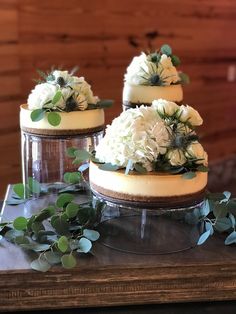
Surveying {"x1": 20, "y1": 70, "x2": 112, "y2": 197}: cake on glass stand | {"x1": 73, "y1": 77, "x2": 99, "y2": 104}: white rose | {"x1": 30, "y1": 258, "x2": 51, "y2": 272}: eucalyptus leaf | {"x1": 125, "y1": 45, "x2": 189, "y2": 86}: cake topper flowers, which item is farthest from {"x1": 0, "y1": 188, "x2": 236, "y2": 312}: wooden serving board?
{"x1": 125, "y1": 45, "x2": 189, "y2": 86}: cake topper flowers

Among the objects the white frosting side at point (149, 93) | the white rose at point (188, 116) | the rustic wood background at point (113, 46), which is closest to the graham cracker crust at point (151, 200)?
the white rose at point (188, 116)

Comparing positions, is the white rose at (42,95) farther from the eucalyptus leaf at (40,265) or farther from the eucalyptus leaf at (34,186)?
the eucalyptus leaf at (40,265)

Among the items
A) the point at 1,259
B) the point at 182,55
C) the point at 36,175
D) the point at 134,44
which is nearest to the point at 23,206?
the point at 36,175

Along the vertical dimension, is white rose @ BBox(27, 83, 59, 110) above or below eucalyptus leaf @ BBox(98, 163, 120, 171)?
above

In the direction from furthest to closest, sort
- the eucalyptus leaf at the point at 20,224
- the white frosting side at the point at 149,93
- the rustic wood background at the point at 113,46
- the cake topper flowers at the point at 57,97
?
the rustic wood background at the point at 113,46 → the white frosting side at the point at 149,93 → the cake topper flowers at the point at 57,97 → the eucalyptus leaf at the point at 20,224

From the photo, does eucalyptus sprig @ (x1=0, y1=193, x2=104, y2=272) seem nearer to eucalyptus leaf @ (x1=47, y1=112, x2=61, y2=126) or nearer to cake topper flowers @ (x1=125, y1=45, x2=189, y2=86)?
eucalyptus leaf @ (x1=47, y1=112, x2=61, y2=126)

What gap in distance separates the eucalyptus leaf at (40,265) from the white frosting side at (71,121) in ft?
0.92

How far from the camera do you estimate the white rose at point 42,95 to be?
870 mm

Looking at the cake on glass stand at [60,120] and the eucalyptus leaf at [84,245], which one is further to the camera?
the cake on glass stand at [60,120]

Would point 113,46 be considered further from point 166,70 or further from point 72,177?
point 72,177

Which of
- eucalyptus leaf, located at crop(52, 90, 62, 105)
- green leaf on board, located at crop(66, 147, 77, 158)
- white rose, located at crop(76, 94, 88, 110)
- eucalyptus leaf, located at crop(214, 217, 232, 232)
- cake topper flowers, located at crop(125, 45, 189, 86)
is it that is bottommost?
eucalyptus leaf, located at crop(214, 217, 232, 232)

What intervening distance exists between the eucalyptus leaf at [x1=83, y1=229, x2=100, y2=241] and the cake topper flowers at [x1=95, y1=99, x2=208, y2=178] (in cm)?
10

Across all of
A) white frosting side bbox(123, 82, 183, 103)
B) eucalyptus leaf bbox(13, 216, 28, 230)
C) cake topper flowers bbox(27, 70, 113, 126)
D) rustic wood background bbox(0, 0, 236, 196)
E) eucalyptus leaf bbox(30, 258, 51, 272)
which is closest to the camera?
eucalyptus leaf bbox(30, 258, 51, 272)

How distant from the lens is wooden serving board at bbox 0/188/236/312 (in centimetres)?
66
